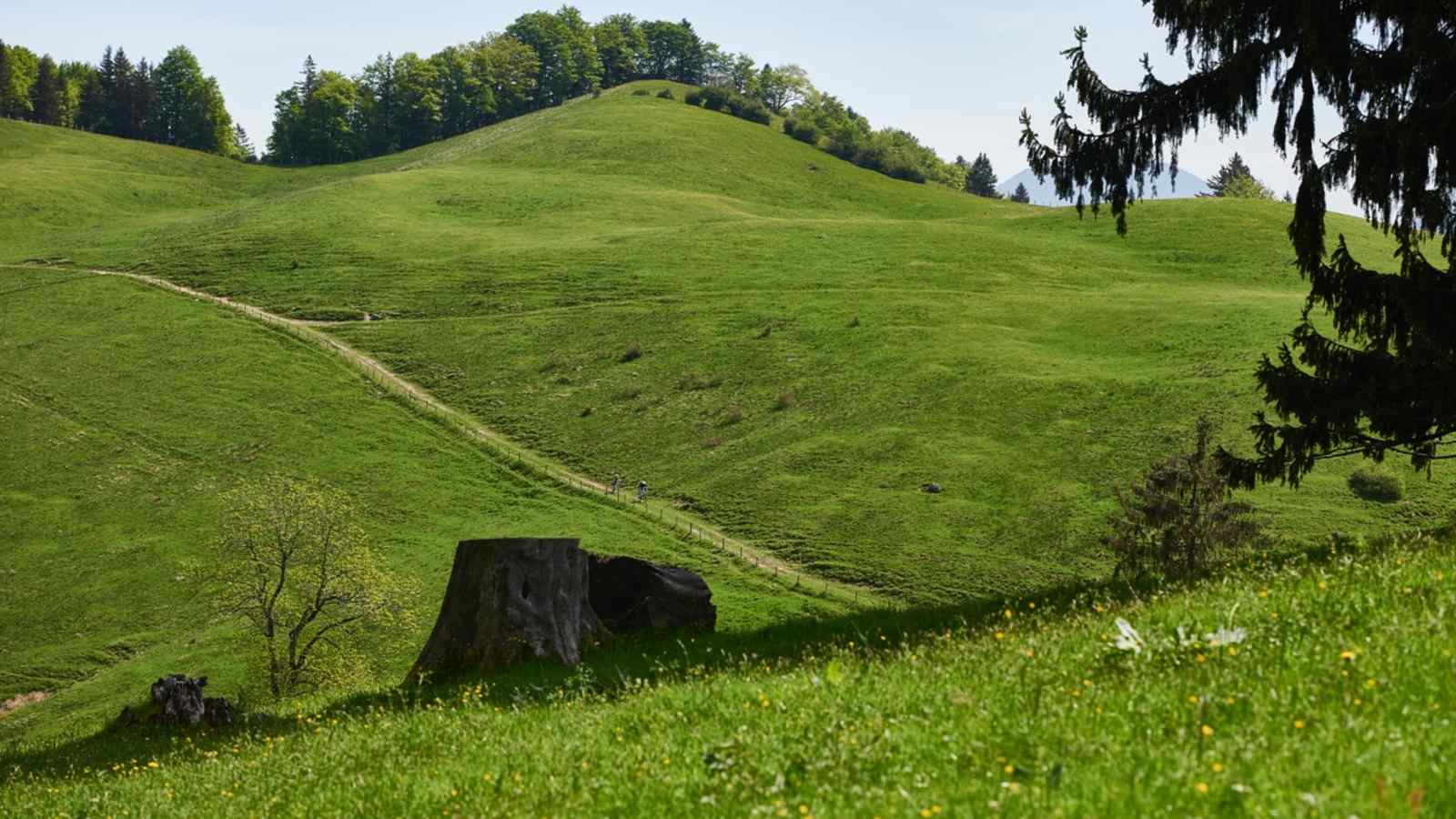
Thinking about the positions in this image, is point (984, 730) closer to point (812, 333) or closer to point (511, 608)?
point (511, 608)

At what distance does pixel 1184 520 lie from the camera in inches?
2253

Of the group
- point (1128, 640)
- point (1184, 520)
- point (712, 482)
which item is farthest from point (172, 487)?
point (1128, 640)

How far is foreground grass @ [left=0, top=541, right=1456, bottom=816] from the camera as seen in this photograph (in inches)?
266

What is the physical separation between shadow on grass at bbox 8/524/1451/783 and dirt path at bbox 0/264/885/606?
42283 mm

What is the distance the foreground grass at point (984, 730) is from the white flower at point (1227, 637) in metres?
0.05

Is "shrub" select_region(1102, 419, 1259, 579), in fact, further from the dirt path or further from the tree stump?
the tree stump

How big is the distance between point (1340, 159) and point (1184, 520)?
41.7 meters

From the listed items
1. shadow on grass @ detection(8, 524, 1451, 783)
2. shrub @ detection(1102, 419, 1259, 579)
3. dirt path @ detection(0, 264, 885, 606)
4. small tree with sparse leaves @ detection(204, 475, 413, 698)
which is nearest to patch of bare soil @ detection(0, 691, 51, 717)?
small tree with sparse leaves @ detection(204, 475, 413, 698)

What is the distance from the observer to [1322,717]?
731 cm

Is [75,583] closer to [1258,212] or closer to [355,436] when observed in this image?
[355,436]

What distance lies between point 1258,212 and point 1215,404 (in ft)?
235

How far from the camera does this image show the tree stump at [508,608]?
687 inches

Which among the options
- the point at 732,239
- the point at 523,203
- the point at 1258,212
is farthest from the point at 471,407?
the point at 1258,212

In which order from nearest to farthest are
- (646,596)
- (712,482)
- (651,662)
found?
1. (651,662)
2. (646,596)
3. (712,482)
